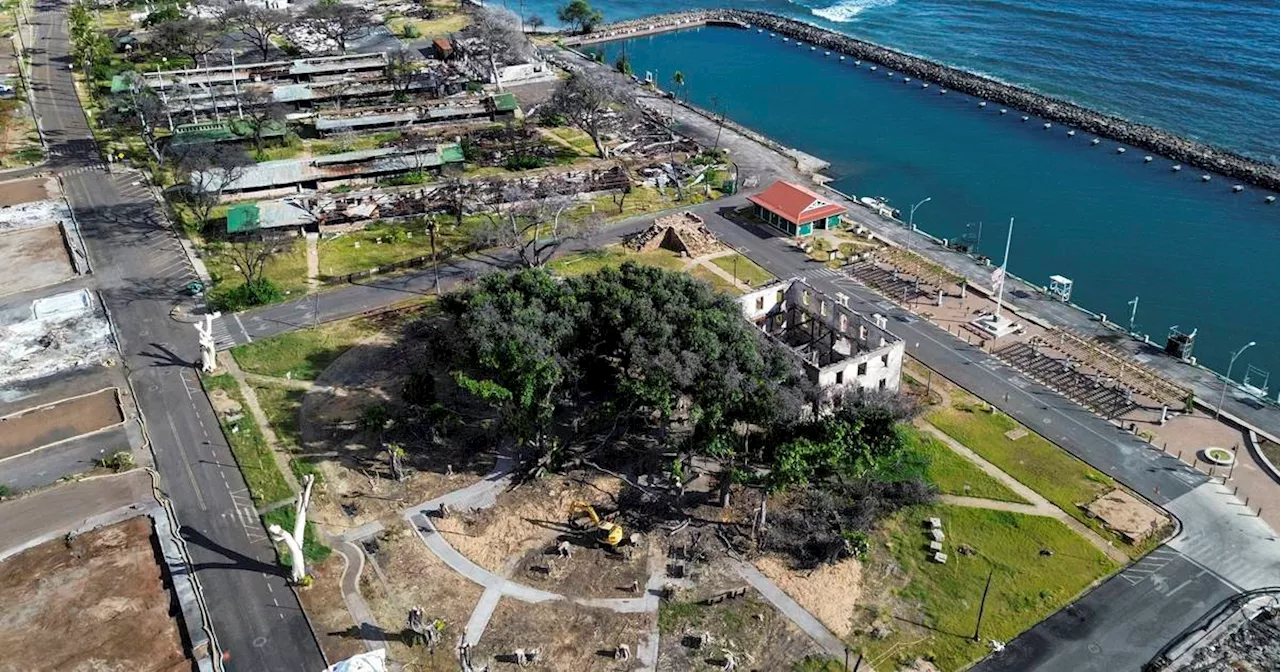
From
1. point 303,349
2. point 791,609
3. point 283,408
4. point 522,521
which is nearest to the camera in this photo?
point 791,609

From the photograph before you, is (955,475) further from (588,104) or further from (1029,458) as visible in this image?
(588,104)

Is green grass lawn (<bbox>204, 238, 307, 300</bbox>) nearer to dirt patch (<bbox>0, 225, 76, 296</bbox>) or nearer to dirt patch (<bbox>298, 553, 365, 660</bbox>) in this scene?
dirt patch (<bbox>0, 225, 76, 296</bbox>)

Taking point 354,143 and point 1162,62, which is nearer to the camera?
point 354,143

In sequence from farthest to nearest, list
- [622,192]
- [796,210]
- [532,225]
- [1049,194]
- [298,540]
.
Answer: [1049,194]
[622,192]
[796,210]
[532,225]
[298,540]

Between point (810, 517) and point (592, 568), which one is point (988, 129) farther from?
point (592, 568)

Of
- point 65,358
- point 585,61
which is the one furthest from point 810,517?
point 585,61

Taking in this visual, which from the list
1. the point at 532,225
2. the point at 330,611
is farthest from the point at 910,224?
the point at 330,611

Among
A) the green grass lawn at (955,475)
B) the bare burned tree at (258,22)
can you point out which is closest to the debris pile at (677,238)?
the green grass lawn at (955,475)

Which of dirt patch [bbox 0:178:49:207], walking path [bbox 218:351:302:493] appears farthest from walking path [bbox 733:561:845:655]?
dirt patch [bbox 0:178:49:207]
